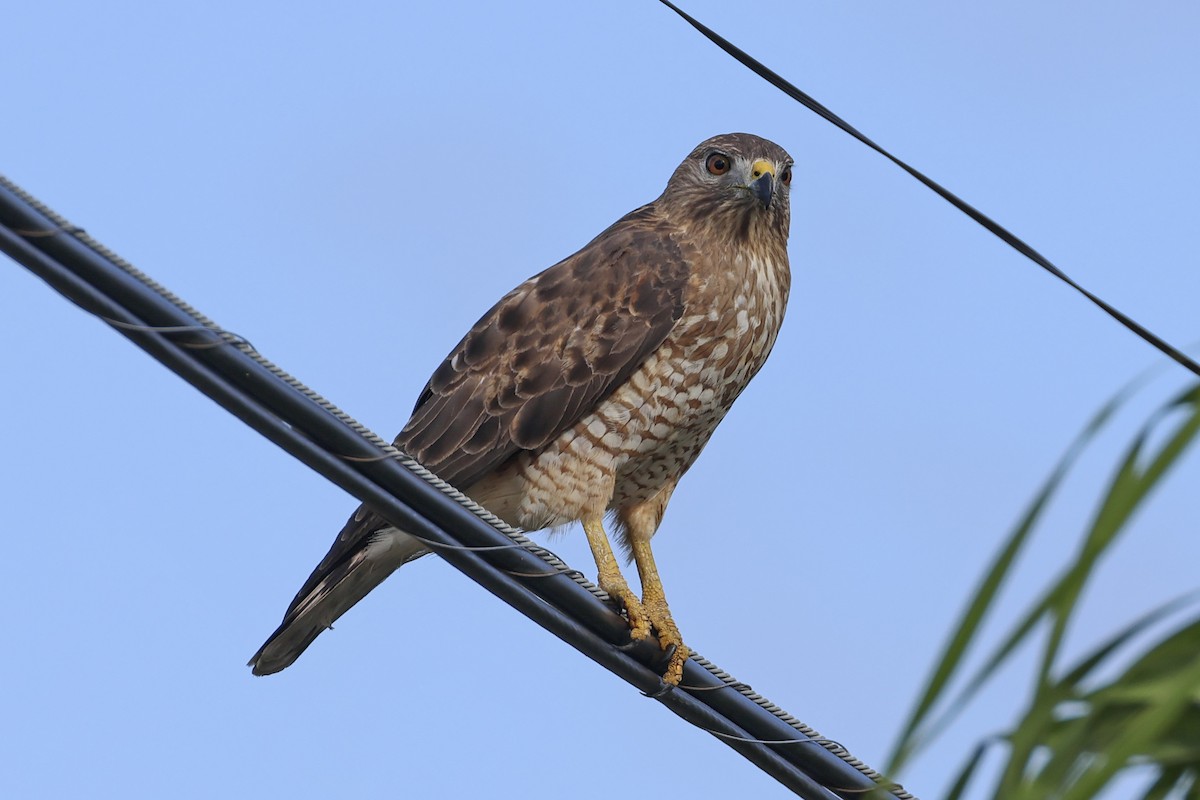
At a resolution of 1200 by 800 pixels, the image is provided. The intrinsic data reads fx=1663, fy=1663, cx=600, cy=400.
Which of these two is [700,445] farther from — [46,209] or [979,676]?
[979,676]

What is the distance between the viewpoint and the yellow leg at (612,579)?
20.4 ft

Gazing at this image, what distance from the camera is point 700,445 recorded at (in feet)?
25.0

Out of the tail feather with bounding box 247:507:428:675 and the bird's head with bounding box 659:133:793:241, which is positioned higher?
the bird's head with bounding box 659:133:793:241

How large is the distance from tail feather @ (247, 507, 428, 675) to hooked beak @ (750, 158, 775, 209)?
2287 millimetres

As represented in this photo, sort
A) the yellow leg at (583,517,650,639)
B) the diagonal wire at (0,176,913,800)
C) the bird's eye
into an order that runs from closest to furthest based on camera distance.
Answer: the diagonal wire at (0,176,913,800) → the yellow leg at (583,517,650,639) → the bird's eye

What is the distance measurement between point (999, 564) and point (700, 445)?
228 inches

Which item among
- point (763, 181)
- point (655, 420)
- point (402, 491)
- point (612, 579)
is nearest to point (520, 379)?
point (655, 420)

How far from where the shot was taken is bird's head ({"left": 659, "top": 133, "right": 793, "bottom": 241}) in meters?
7.80

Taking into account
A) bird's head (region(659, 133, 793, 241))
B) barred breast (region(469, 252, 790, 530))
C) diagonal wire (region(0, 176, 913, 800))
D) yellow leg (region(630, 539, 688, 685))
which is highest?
bird's head (region(659, 133, 793, 241))

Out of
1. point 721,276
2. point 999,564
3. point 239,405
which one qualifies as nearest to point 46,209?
point 239,405

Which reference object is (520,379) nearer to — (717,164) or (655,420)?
(655,420)

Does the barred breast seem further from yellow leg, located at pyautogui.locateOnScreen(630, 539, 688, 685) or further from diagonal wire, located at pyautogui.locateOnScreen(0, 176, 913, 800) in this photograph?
diagonal wire, located at pyautogui.locateOnScreen(0, 176, 913, 800)

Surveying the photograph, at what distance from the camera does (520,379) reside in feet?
24.1

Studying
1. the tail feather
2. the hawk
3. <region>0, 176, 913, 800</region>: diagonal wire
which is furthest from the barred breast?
<region>0, 176, 913, 800</region>: diagonal wire
